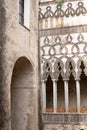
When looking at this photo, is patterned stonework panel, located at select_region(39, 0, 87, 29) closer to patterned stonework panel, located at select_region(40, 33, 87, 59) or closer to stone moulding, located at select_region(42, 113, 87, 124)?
patterned stonework panel, located at select_region(40, 33, 87, 59)

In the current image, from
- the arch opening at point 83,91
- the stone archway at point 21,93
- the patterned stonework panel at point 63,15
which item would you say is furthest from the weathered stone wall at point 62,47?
the arch opening at point 83,91

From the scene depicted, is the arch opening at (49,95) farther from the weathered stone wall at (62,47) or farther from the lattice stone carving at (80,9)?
the lattice stone carving at (80,9)

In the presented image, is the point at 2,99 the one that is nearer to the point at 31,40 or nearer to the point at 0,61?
the point at 0,61

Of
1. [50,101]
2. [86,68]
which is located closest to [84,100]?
[50,101]

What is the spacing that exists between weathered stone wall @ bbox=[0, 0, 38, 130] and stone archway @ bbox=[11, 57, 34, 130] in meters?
0.19

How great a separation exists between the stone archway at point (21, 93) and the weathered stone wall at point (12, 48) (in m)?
0.19

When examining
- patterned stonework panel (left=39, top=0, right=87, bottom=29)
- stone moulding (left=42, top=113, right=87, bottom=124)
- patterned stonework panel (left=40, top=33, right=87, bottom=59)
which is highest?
patterned stonework panel (left=39, top=0, right=87, bottom=29)

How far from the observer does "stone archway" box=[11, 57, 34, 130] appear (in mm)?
10531

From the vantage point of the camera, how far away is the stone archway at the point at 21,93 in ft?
34.6

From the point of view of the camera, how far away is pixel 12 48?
8891mm

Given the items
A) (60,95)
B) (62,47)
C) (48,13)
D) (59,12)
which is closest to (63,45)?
(62,47)

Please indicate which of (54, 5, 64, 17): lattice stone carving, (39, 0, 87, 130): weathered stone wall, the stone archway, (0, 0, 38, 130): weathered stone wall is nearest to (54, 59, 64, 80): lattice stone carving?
(39, 0, 87, 130): weathered stone wall

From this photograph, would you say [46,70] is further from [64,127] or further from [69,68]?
[64,127]

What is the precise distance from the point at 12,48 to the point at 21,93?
8.01 ft
